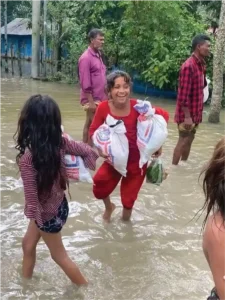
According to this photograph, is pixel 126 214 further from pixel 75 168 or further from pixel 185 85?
pixel 185 85

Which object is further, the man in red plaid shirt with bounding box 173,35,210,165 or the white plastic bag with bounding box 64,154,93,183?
the man in red plaid shirt with bounding box 173,35,210,165

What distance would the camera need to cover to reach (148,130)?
4.60m

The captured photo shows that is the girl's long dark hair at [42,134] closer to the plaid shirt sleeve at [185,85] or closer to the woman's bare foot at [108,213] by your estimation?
the woman's bare foot at [108,213]

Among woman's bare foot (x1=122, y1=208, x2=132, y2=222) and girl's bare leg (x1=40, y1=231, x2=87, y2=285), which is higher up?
girl's bare leg (x1=40, y1=231, x2=87, y2=285)

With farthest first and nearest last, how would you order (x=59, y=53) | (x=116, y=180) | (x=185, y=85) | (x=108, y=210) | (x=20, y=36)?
(x=20, y=36)
(x=59, y=53)
(x=185, y=85)
(x=108, y=210)
(x=116, y=180)

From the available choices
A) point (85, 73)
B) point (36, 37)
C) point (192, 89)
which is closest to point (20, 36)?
point (36, 37)

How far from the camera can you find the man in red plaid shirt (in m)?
Answer: 6.73

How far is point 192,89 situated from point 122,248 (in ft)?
9.78

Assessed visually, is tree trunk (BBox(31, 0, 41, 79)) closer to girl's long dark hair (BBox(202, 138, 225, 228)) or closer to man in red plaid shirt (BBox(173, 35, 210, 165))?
man in red plaid shirt (BBox(173, 35, 210, 165))

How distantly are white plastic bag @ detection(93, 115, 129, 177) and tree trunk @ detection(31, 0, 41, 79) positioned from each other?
1677 cm

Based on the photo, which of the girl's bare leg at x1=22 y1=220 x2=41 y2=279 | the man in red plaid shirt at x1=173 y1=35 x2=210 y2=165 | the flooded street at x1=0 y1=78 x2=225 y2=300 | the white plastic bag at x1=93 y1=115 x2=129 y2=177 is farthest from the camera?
the man in red plaid shirt at x1=173 y1=35 x2=210 y2=165

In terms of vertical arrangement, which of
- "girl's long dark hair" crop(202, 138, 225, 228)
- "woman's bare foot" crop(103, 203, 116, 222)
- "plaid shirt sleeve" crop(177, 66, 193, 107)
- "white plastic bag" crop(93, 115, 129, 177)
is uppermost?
"girl's long dark hair" crop(202, 138, 225, 228)

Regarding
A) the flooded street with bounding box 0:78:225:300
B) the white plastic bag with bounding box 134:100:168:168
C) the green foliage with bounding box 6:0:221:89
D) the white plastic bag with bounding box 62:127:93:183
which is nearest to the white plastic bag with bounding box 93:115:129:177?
the white plastic bag with bounding box 134:100:168:168

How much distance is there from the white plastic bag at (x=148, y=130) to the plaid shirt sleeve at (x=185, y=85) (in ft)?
7.33
